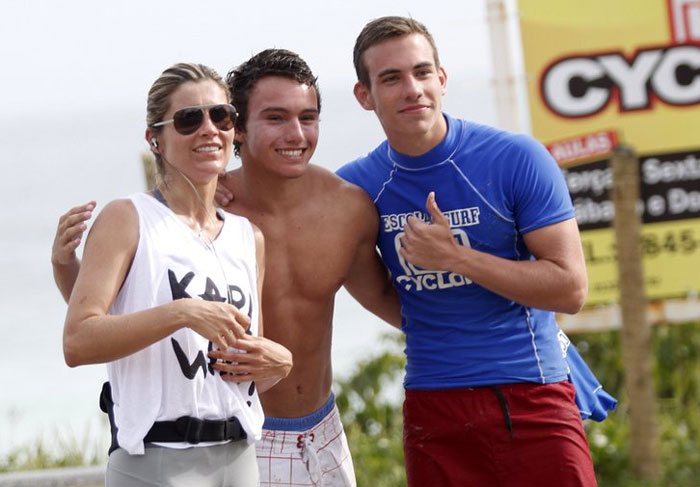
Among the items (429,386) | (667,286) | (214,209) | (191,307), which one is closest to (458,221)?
(429,386)

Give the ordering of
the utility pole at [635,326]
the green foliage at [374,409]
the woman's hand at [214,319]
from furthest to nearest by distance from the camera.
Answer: the green foliage at [374,409] < the utility pole at [635,326] < the woman's hand at [214,319]

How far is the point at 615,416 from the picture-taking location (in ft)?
25.2

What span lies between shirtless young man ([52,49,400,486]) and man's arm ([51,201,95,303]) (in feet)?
2.33

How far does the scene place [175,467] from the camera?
2990 millimetres

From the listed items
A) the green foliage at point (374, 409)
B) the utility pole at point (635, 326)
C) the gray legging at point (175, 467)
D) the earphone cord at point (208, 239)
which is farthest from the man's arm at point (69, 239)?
the utility pole at point (635, 326)

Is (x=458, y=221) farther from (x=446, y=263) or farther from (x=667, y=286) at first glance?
(x=667, y=286)

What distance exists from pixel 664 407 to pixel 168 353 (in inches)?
229

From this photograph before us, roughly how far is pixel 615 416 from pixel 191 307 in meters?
5.33

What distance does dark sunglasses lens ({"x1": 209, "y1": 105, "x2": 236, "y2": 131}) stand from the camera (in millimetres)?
3248

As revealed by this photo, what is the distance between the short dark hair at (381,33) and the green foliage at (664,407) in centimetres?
378

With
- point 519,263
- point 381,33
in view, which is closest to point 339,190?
point 381,33

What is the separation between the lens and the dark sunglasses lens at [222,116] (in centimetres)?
325

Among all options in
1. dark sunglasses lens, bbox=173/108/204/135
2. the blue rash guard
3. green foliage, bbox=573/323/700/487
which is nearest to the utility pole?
green foliage, bbox=573/323/700/487

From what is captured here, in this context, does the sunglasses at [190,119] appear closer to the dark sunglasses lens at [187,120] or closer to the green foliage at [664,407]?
the dark sunglasses lens at [187,120]
